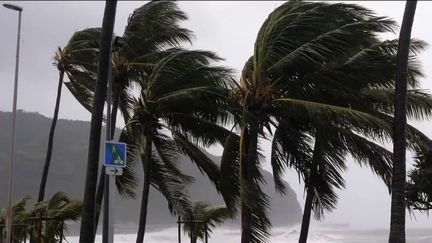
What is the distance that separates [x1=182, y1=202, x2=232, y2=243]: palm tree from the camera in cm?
1878

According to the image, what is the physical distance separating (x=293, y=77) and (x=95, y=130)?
17.7ft

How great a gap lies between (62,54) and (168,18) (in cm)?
518

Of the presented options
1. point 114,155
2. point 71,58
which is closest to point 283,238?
point 71,58

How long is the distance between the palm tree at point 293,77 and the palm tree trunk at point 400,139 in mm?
1632

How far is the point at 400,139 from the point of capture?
12.6 metres

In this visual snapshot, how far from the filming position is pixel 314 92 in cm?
1606

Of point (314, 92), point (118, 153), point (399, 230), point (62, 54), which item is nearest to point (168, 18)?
point (62, 54)

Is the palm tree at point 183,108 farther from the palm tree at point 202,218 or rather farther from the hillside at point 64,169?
the hillside at point 64,169

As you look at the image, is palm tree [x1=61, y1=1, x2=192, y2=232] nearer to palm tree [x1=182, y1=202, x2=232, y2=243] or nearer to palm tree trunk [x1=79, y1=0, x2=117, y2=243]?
palm tree [x1=182, y1=202, x2=232, y2=243]

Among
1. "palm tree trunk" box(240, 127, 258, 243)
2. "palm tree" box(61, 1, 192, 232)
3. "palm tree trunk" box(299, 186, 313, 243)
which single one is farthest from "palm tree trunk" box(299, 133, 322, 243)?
"palm tree" box(61, 1, 192, 232)

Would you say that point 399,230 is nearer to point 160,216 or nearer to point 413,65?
point 413,65

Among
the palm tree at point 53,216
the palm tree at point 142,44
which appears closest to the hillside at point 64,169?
the palm tree at point 142,44

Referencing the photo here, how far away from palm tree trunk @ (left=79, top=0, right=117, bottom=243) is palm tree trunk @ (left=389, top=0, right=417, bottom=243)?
599 cm

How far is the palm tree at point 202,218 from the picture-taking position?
18781mm
